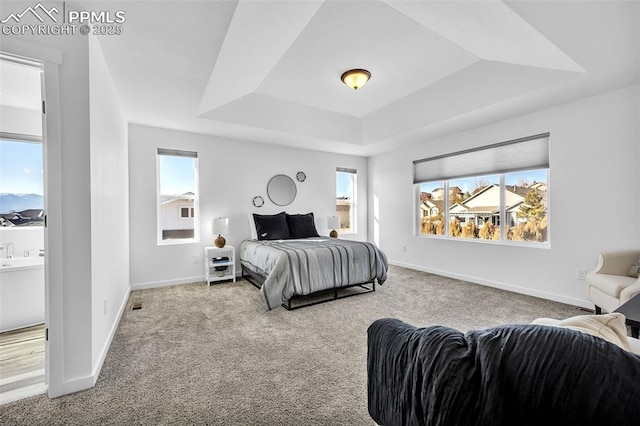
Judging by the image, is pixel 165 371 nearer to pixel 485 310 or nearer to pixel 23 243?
pixel 23 243

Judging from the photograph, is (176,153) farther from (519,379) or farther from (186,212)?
(519,379)

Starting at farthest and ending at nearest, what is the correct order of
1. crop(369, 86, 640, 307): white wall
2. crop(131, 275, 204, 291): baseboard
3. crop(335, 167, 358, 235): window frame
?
crop(335, 167, 358, 235): window frame → crop(131, 275, 204, 291): baseboard → crop(369, 86, 640, 307): white wall

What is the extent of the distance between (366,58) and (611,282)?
3.12m

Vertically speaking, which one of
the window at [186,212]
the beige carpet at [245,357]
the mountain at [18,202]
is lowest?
the beige carpet at [245,357]

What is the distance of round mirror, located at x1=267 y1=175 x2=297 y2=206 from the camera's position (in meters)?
5.21

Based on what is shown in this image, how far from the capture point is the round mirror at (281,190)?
17.1 feet

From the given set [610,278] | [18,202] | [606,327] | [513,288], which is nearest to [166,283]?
[18,202]

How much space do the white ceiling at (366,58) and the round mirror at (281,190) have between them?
114 centimetres

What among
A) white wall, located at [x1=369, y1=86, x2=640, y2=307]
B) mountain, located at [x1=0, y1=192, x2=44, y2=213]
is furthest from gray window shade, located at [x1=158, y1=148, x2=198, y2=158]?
white wall, located at [x1=369, y1=86, x2=640, y2=307]

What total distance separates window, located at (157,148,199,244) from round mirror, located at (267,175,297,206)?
1.30m

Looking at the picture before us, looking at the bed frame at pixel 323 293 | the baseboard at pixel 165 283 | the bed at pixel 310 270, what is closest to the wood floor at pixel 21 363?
the baseboard at pixel 165 283

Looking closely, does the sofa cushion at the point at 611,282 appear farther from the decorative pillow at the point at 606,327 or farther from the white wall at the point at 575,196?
the decorative pillow at the point at 606,327

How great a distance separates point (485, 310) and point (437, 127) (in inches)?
103

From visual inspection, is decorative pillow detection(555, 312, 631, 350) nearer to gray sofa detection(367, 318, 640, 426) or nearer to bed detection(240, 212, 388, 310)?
gray sofa detection(367, 318, 640, 426)
